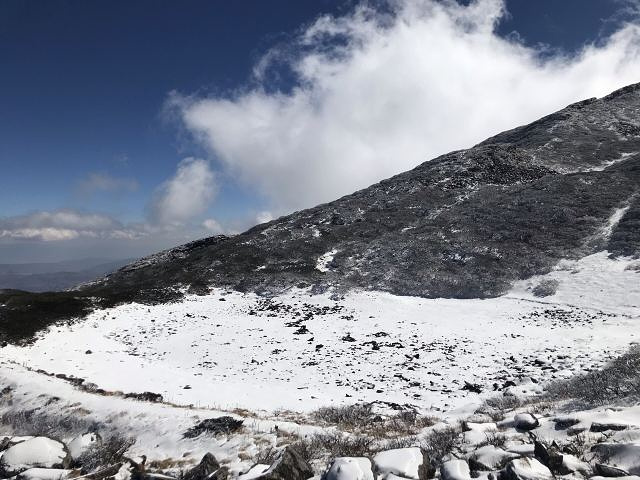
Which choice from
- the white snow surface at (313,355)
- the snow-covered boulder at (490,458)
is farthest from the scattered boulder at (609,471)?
the white snow surface at (313,355)

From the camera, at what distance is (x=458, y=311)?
119 ft

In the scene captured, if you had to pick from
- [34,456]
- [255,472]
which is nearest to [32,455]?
[34,456]

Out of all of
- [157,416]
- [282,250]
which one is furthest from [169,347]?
[282,250]

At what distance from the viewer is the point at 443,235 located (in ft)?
183

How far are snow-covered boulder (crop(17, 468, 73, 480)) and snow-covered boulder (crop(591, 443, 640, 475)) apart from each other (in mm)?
13444

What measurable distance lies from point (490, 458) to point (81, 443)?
1267 centimetres

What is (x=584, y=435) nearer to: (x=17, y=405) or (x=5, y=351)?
(x=17, y=405)

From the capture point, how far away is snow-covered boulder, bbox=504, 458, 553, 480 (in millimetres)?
A: 7414

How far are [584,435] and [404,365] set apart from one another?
13838 mm

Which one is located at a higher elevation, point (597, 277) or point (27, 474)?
point (597, 277)

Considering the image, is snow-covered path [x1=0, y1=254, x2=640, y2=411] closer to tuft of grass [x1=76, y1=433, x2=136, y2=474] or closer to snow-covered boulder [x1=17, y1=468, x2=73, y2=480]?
tuft of grass [x1=76, y1=433, x2=136, y2=474]

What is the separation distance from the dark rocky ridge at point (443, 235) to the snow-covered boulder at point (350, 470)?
3294cm

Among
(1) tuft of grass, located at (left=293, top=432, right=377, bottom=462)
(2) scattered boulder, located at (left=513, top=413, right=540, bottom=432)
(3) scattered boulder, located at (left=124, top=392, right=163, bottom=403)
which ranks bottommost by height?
(3) scattered boulder, located at (left=124, top=392, right=163, bottom=403)

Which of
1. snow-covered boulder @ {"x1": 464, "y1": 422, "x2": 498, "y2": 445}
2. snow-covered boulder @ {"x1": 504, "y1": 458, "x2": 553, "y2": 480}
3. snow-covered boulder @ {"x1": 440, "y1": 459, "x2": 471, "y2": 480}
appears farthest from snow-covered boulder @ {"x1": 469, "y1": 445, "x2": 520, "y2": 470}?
snow-covered boulder @ {"x1": 464, "y1": 422, "x2": 498, "y2": 445}
